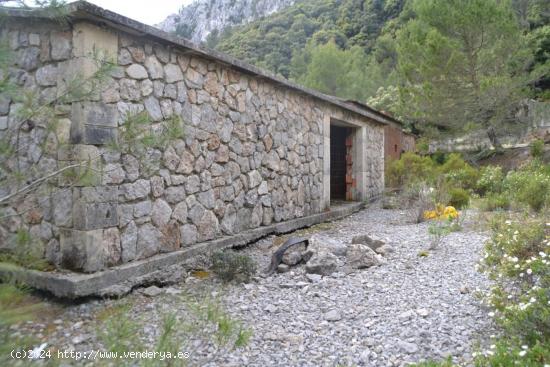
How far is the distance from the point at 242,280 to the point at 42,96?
2493 mm

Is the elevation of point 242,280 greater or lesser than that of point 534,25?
lesser

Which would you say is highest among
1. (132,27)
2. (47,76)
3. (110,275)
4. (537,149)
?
(132,27)

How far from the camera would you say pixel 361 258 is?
456cm

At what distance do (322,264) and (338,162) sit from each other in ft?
23.3

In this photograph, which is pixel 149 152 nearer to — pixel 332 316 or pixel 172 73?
pixel 172 73

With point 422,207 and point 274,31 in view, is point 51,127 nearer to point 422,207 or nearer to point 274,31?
point 422,207

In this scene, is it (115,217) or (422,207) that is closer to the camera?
(115,217)

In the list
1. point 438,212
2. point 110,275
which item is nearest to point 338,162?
Answer: point 438,212

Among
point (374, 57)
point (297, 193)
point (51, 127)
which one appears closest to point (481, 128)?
point (297, 193)

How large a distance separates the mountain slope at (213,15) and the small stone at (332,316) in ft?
212

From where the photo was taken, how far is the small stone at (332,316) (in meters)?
3.24

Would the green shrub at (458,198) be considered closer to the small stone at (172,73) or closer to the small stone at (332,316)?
the small stone at (332,316)

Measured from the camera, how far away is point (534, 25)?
2139 centimetres

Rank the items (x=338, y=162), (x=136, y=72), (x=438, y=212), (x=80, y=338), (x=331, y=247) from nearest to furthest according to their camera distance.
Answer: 1. (x=80, y=338)
2. (x=136, y=72)
3. (x=331, y=247)
4. (x=438, y=212)
5. (x=338, y=162)
